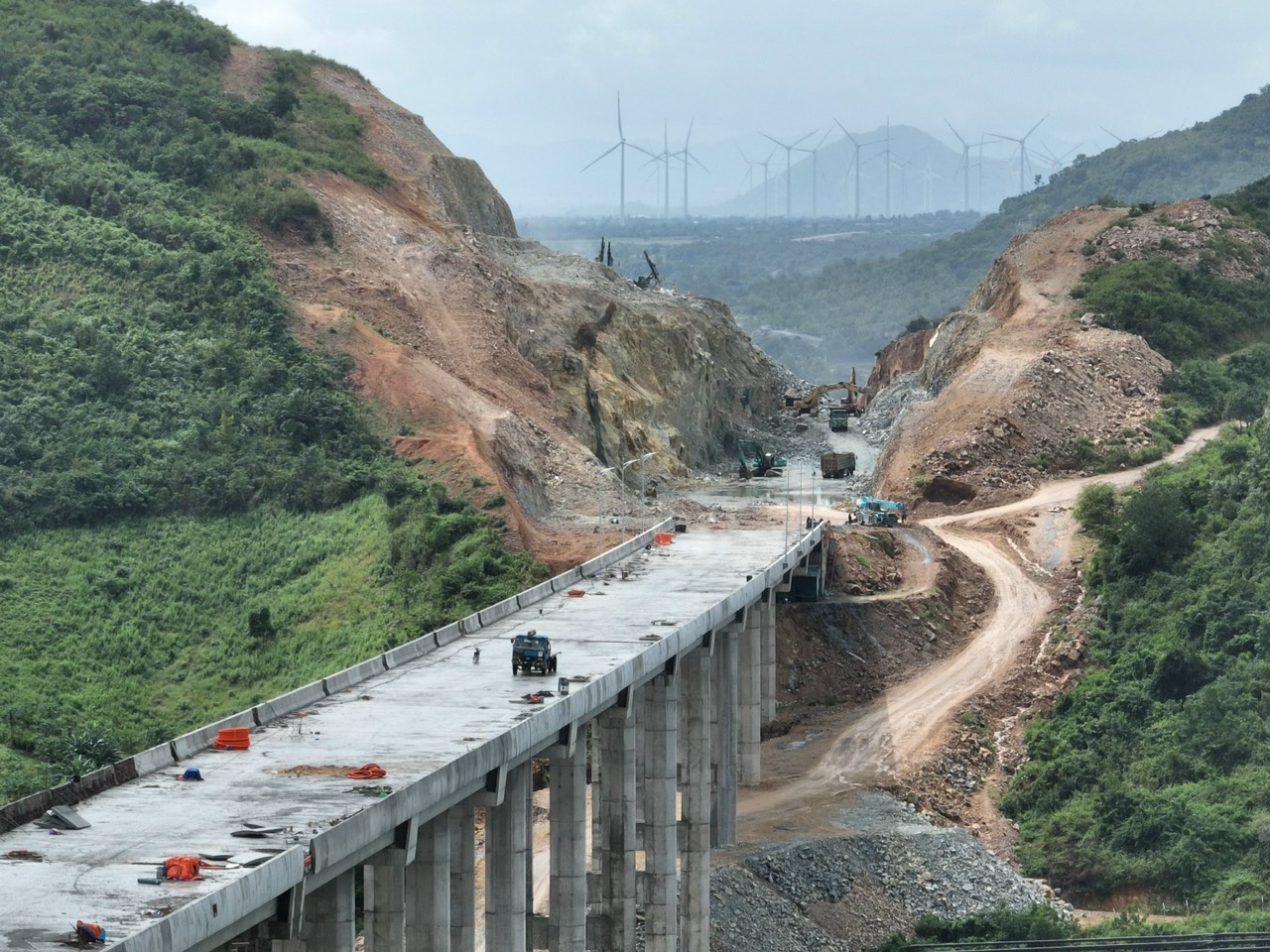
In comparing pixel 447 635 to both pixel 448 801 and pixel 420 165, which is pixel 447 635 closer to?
pixel 448 801

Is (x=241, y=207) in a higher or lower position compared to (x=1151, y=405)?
higher

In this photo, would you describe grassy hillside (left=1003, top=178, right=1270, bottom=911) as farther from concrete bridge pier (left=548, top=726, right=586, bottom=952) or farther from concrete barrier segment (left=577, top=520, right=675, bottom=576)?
concrete bridge pier (left=548, top=726, right=586, bottom=952)

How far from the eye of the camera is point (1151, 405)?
405 feet

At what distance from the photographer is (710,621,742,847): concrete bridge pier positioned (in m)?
70.4

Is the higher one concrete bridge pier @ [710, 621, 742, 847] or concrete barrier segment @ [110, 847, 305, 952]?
concrete barrier segment @ [110, 847, 305, 952]

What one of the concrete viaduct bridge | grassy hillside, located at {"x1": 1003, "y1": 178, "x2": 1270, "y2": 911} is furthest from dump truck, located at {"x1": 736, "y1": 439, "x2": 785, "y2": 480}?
the concrete viaduct bridge

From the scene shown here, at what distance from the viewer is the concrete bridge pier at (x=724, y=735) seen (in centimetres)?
7038

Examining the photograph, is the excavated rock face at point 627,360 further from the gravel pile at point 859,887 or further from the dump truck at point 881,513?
the gravel pile at point 859,887

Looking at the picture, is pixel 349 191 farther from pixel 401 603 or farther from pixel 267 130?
pixel 401 603

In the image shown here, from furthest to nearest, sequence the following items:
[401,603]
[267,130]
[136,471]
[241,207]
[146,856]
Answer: [267,130] < [241,207] < [136,471] < [401,603] < [146,856]

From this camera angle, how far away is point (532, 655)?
52.4 m

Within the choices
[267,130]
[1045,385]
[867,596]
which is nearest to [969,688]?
[867,596]

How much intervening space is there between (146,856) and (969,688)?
5594 centimetres

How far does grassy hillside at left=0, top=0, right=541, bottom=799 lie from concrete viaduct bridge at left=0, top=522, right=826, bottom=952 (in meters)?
14.3
